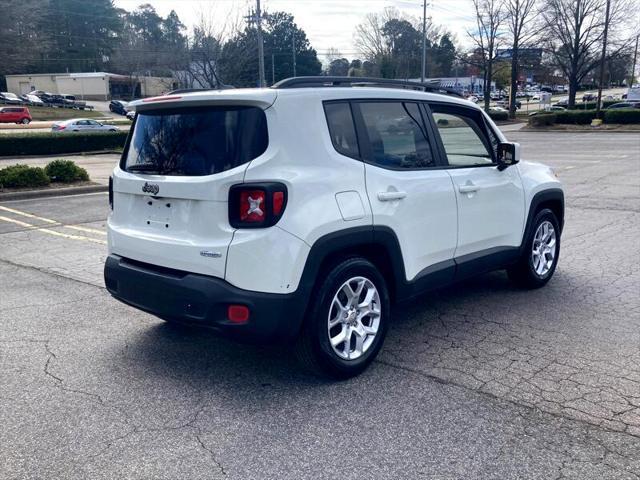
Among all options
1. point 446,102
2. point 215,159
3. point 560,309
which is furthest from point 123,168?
point 560,309

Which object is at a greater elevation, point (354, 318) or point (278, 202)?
point (278, 202)

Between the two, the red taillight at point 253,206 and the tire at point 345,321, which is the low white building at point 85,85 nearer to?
the tire at point 345,321

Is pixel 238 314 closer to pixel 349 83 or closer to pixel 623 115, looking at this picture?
pixel 349 83

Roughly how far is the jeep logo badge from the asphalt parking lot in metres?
1.22

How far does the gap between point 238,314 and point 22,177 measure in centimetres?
1135

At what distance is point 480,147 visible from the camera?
5.34m

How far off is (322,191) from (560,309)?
9.38 ft

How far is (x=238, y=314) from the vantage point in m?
3.59

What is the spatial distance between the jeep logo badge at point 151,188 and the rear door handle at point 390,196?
1.46m

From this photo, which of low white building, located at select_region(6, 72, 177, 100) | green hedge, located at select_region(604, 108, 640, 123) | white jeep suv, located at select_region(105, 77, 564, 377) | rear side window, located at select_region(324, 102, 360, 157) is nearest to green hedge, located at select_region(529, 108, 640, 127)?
green hedge, located at select_region(604, 108, 640, 123)

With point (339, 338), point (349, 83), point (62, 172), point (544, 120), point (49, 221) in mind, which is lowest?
point (49, 221)

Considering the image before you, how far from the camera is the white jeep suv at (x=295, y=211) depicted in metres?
3.59

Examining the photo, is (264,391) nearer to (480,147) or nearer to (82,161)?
(480,147)

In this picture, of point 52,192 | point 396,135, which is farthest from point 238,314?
point 52,192
